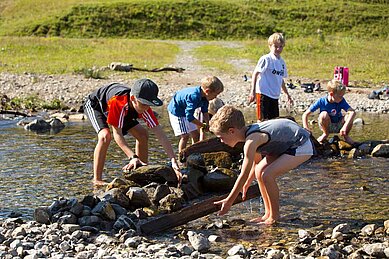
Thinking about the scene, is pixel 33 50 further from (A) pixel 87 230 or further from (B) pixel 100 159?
(A) pixel 87 230

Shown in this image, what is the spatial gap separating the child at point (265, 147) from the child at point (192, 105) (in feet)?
8.91

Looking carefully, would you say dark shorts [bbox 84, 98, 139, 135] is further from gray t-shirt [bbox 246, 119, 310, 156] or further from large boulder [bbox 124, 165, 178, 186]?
gray t-shirt [bbox 246, 119, 310, 156]

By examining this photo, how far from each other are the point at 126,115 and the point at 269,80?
3.64 m

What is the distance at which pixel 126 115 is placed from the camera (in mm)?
9883

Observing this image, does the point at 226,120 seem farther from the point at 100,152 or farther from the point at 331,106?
the point at 331,106

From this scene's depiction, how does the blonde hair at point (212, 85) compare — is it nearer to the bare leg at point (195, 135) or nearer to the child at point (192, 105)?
the child at point (192, 105)

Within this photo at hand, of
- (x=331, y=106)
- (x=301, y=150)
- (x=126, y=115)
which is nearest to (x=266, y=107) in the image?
(x=331, y=106)

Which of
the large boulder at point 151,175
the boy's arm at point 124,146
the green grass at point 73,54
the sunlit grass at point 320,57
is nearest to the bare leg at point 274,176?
the large boulder at point 151,175

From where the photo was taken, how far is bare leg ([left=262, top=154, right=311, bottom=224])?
7.94 metres

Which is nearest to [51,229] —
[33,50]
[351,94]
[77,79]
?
[351,94]

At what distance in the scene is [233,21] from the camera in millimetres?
57250

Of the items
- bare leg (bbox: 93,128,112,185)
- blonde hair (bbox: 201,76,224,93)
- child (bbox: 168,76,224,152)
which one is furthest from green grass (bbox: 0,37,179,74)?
bare leg (bbox: 93,128,112,185)

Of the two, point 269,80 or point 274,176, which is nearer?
point 274,176

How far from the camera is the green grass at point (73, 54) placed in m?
30.1
